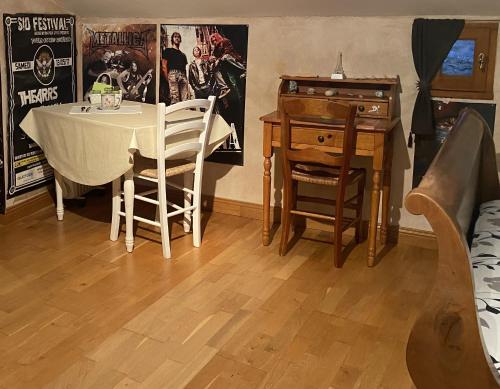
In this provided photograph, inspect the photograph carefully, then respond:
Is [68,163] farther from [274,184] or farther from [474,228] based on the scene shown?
[474,228]

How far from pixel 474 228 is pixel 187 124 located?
1.56m

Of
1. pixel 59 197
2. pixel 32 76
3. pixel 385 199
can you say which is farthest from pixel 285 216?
pixel 32 76

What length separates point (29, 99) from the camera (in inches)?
152

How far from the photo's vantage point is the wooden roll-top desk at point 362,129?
3.16 meters

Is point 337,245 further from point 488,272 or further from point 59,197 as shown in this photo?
point 59,197

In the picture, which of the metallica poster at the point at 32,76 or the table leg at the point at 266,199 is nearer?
the table leg at the point at 266,199

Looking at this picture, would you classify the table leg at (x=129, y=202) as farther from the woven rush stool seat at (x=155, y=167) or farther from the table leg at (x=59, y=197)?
the table leg at (x=59, y=197)

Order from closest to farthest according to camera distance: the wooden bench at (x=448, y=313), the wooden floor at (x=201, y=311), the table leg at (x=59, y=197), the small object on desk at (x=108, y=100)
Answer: the wooden bench at (x=448, y=313), the wooden floor at (x=201, y=311), the small object on desk at (x=108, y=100), the table leg at (x=59, y=197)

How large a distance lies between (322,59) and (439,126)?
77cm

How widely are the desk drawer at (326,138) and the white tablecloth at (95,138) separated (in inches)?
21.8

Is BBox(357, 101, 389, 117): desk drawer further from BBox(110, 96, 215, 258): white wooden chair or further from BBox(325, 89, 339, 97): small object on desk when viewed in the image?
BBox(110, 96, 215, 258): white wooden chair

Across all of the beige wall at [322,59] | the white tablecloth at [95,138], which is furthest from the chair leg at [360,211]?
the white tablecloth at [95,138]

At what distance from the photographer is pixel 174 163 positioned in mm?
3453

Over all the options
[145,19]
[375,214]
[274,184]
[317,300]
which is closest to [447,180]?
[317,300]
